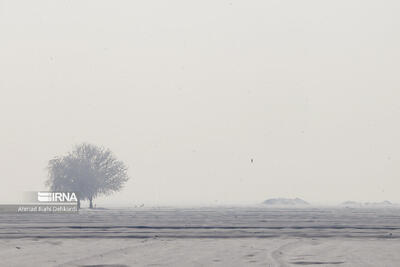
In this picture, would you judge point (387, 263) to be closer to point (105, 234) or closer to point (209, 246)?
point (209, 246)

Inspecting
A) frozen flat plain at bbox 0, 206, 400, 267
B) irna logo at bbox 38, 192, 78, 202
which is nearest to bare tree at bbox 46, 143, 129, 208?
irna logo at bbox 38, 192, 78, 202

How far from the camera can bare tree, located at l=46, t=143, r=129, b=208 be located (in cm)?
16100

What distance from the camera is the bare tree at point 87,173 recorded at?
6339 inches

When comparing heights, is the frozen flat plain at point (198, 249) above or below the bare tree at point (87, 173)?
below

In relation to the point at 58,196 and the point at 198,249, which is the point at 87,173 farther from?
the point at 198,249

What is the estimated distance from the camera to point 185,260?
100 ft

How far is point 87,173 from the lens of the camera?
537 ft

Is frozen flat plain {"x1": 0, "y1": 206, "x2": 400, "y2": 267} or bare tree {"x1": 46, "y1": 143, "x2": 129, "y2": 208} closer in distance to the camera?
frozen flat plain {"x1": 0, "y1": 206, "x2": 400, "y2": 267}

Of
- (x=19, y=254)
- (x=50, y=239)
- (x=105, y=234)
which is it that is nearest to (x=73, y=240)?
(x=50, y=239)

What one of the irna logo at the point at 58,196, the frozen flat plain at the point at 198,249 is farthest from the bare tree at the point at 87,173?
the frozen flat plain at the point at 198,249

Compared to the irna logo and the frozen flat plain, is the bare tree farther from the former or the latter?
the frozen flat plain

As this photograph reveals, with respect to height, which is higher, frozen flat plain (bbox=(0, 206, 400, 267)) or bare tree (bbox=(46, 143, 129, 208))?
bare tree (bbox=(46, 143, 129, 208))

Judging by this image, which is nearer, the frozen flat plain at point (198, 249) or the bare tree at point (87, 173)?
the frozen flat plain at point (198, 249)

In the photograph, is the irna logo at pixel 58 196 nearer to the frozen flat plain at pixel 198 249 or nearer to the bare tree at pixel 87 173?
the bare tree at pixel 87 173
